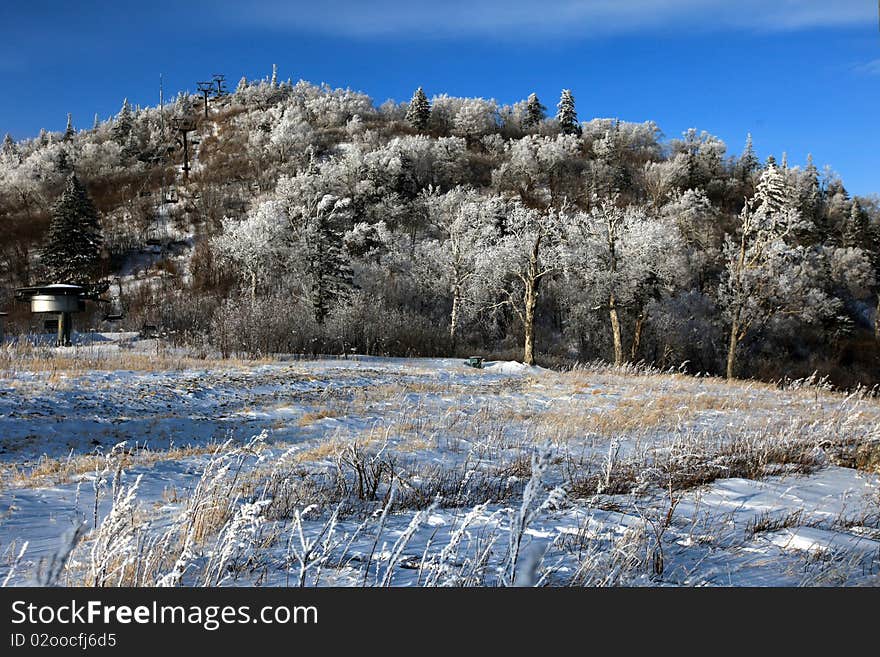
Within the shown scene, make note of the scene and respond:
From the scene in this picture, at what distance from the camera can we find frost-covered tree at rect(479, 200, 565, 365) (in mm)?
25234

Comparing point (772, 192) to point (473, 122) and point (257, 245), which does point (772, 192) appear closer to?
point (257, 245)

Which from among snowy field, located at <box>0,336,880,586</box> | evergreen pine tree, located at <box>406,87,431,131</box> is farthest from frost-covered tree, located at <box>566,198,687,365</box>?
evergreen pine tree, located at <box>406,87,431,131</box>

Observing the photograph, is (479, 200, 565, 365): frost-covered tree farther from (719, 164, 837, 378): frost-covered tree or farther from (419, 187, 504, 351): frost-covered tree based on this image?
(719, 164, 837, 378): frost-covered tree

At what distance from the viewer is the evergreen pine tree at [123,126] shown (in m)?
67.6

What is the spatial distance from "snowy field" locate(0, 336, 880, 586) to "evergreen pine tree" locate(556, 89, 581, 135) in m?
76.0

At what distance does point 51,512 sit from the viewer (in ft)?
14.9

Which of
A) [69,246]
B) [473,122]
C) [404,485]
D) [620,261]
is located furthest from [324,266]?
[473,122]

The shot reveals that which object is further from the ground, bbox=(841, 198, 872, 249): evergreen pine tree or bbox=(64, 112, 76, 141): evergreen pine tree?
bbox=(64, 112, 76, 141): evergreen pine tree

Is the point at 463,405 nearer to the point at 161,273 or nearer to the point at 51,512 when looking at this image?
the point at 51,512

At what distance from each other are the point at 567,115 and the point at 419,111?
938 inches

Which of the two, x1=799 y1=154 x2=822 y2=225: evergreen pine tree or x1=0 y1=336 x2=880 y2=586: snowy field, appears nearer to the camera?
x1=0 y1=336 x2=880 y2=586: snowy field

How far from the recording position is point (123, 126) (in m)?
70.4

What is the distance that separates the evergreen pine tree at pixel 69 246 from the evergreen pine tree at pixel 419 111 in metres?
49.9

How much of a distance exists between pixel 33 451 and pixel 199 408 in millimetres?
3354
